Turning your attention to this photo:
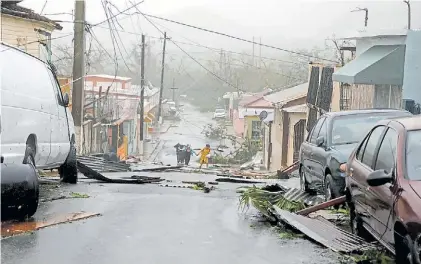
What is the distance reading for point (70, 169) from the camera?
13.6 metres

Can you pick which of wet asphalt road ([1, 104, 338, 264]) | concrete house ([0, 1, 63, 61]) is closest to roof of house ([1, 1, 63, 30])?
concrete house ([0, 1, 63, 61])

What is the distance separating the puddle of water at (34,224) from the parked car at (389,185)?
3423 mm

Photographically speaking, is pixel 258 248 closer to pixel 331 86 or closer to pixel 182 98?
pixel 331 86

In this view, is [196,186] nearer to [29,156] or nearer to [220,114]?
[29,156]

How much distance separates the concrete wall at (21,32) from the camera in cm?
2260

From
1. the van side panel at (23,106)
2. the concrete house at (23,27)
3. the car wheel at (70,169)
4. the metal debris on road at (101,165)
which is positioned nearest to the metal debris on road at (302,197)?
the van side panel at (23,106)

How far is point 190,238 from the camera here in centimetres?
769

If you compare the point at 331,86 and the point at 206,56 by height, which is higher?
the point at 206,56

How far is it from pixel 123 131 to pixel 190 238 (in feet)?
137

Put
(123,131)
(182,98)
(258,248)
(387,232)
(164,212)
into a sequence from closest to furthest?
(387,232) < (258,248) < (164,212) < (123,131) < (182,98)

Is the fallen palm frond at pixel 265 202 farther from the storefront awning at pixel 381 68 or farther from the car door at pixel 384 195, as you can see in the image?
the storefront awning at pixel 381 68

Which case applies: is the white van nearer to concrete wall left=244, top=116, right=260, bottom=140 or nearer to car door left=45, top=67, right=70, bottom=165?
car door left=45, top=67, right=70, bottom=165

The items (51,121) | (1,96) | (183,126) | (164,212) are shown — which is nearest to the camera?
(1,96)

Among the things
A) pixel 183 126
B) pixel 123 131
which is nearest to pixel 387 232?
pixel 123 131
